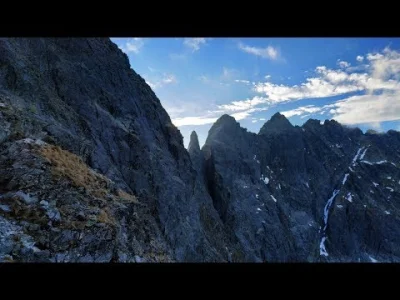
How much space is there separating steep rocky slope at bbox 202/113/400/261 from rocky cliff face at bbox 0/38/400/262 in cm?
56

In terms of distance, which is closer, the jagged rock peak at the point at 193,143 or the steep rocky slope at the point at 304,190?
the steep rocky slope at the point at 304,190

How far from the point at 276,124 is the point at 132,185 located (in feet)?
429

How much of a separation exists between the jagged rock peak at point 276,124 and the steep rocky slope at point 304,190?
18.7 inches

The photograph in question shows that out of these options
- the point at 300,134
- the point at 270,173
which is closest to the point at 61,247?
the point at 270,173

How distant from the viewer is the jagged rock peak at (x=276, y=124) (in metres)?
158

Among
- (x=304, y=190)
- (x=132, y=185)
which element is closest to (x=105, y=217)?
(x=132, y=185)

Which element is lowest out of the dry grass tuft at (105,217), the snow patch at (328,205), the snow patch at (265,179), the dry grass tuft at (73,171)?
the snow patch at (328,205)

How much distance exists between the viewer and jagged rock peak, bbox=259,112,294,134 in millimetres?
157675

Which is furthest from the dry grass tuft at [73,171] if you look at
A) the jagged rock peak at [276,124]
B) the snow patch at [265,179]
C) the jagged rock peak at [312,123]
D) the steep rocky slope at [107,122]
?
the jagged rock peak at [312,123]

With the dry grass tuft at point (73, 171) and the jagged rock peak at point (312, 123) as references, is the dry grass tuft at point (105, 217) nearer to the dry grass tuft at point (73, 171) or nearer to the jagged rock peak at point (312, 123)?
the dry grass tuft at point (73, 171)
